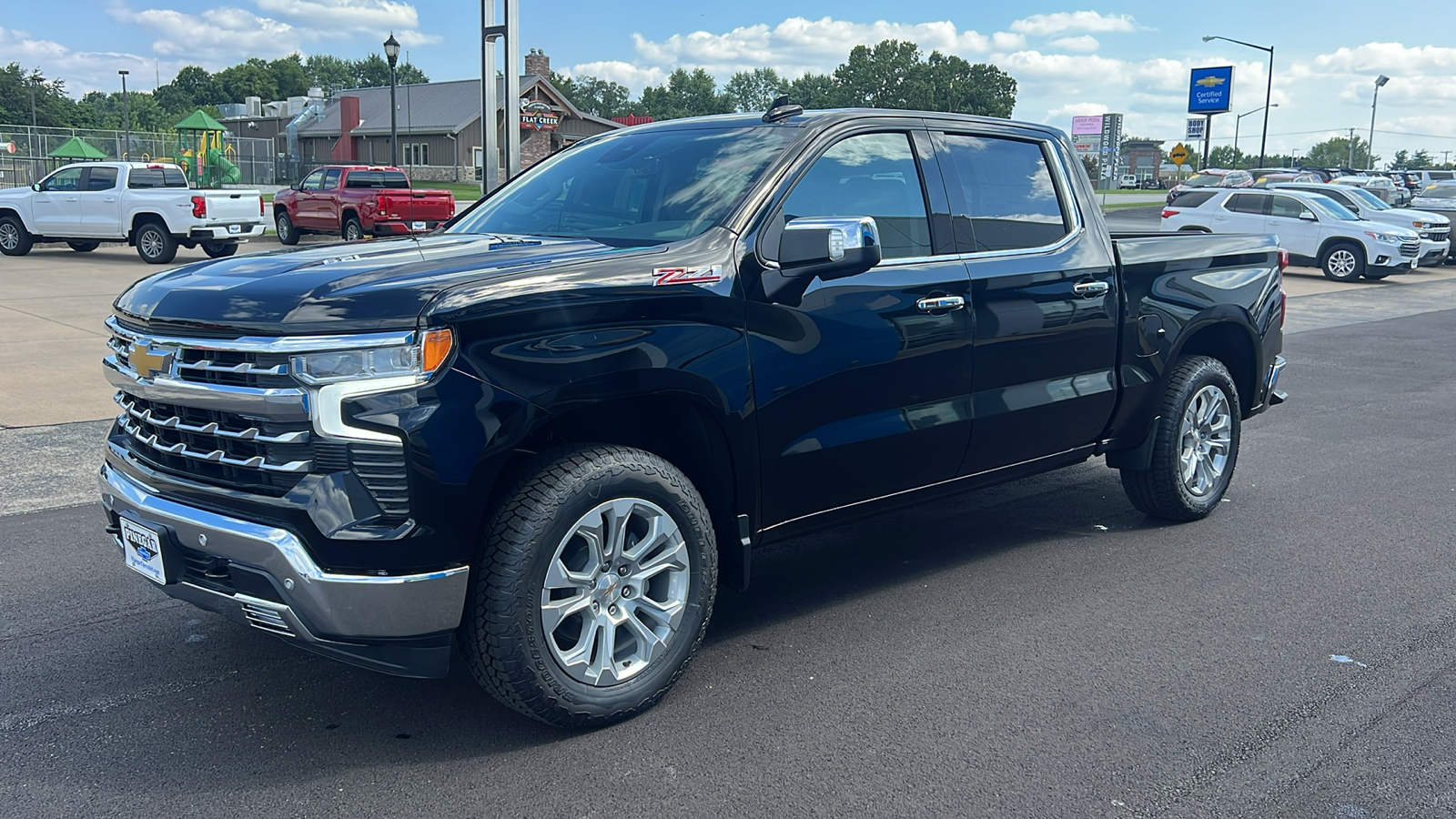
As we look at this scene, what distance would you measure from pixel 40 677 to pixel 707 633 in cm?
231

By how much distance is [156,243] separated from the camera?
21.6 metres

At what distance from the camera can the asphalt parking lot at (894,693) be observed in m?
3.30

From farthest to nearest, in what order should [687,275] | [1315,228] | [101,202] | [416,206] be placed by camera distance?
[416,206] < [1315,228] < [101,202] < [687,275]

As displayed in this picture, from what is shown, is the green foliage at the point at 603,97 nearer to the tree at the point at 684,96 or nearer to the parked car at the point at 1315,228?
the tree at the point at 684,96

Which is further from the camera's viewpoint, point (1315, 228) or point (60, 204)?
point (1315, 228)

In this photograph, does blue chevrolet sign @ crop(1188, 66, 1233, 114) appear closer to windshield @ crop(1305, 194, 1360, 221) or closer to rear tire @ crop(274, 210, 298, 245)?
windshield @ crop(1305, 194, 1360, 221)

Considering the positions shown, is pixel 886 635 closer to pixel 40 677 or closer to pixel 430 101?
pixel 40 677

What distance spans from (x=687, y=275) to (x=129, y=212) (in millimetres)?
21205

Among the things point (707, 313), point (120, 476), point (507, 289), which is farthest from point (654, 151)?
point (120, 476)

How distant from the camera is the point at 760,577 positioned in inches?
206

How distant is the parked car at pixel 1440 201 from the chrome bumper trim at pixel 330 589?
29948 mm

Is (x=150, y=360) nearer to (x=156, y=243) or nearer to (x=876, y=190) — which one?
(x=876, y=190)

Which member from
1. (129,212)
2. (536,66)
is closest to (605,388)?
(129,212)

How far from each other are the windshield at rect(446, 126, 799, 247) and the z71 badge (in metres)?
0.21
